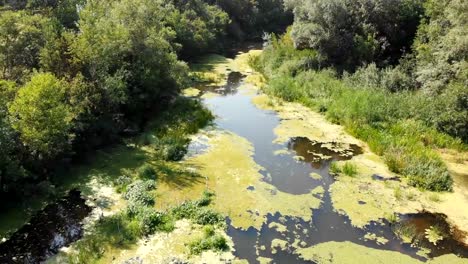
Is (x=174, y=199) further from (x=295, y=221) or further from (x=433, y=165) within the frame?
(x=433, y=165)

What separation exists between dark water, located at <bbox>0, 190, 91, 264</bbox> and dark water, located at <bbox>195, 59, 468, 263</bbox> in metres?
5.91

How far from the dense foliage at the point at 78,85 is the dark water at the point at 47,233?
166 centimetres

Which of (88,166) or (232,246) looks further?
(88,166)

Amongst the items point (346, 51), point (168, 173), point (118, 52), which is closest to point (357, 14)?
point (346, 51)

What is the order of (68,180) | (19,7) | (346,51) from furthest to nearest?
1. (19,7)
2. (346,51)
3. (68,180)

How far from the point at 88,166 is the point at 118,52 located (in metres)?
7.85

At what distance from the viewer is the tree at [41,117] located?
16625mm

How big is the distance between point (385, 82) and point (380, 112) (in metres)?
4.21

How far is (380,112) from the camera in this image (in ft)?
80.6

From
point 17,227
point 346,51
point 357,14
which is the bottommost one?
point 17,227

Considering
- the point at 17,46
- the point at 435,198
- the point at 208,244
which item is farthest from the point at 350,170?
the point at 17,46

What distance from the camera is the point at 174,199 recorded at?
17.2 m

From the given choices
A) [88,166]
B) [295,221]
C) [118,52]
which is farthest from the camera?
[118,52]

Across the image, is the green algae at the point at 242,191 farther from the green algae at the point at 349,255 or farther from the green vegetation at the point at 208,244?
the green algae at the point at 349,255
